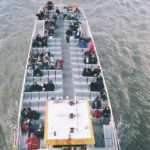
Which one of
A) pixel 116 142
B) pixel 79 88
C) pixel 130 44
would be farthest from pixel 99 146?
pixel 130 44

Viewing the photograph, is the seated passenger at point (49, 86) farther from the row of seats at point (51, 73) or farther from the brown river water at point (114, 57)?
the brown river water at point (114, 57)

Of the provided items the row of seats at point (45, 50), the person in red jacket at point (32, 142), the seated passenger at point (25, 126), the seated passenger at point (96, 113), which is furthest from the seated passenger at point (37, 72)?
the person in red jacket at point (32, 142)

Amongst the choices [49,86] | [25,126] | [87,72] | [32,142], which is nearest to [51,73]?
[49,86]

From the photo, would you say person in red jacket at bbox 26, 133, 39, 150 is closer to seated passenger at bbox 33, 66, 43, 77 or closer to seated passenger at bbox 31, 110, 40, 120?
seated passenger at bbox 31, 110, 40, 120

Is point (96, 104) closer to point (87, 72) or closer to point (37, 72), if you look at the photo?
point (87, 72)

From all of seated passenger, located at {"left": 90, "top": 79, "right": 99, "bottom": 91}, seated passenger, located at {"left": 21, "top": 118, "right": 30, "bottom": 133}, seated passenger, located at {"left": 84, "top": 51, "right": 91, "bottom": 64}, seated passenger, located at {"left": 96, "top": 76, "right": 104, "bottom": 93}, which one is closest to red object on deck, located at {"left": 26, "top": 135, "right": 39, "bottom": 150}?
seated passenger, located at {"left": 21, "top": 118, "right": 30, "bottom": 133}

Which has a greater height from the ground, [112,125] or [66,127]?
[66,127]

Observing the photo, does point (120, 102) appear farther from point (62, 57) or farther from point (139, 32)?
point (139, 32)
